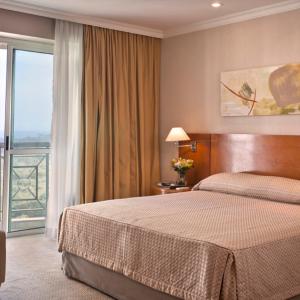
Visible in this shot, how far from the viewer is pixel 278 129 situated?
4.26 m

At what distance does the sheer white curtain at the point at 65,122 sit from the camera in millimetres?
4664

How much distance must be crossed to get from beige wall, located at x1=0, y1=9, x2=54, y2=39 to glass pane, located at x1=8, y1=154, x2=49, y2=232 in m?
1.38

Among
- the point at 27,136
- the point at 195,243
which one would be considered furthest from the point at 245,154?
the point at 27,136

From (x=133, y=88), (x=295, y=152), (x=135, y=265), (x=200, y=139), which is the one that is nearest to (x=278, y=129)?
(x=295, y=152)

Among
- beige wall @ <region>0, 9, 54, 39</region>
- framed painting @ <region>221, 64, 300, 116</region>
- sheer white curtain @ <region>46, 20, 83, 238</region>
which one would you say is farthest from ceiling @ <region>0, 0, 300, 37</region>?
framed painting @ <region>221, 64, 300, 116</region>

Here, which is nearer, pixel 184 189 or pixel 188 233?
pixel 188 233

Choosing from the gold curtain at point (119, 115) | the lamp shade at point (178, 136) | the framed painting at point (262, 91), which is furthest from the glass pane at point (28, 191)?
the framed painting at point (262, 91)

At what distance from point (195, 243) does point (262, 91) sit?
2366 mm

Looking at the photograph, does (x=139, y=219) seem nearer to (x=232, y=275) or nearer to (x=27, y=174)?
(x=232, y=275)

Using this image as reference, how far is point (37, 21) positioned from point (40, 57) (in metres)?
0.58

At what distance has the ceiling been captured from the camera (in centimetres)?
417

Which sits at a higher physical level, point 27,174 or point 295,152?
point 295,152

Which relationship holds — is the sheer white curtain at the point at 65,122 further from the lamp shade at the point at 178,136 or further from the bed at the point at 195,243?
the bed at the point at 195,243

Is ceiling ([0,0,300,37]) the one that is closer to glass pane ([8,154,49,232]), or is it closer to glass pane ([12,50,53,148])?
glass pane ([12,50,53,148])
